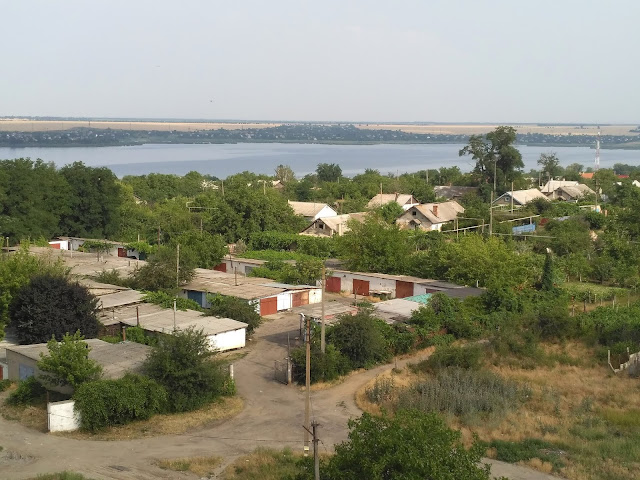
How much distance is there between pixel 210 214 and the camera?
36312 mm

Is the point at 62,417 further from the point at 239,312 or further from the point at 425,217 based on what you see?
the point at 425,217

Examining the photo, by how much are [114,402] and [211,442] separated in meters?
1.92

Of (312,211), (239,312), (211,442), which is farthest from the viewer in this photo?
(312,211)

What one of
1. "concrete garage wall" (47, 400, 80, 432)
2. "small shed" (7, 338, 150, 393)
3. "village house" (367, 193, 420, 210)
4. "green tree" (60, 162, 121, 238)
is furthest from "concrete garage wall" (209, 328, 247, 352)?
"village house" (367, 193, 420, 210)

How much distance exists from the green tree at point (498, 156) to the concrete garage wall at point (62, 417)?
42.2m

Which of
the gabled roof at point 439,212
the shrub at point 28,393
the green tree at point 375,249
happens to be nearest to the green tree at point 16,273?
the shrub at point 28,393

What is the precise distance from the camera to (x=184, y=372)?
45.1ft

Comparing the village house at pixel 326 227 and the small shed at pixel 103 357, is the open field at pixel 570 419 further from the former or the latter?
the village house at pixel 326 227

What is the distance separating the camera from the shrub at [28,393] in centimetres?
1428

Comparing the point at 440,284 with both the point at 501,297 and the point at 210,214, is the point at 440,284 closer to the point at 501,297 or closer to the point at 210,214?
the point at 501,297

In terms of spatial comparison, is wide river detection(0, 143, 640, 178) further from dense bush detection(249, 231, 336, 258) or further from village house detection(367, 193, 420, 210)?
dense bush detection(249, 231, 336, 258)

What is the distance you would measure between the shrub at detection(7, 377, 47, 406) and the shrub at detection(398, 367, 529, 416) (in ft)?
22.6

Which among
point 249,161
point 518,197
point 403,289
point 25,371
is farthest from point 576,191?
point 249,161

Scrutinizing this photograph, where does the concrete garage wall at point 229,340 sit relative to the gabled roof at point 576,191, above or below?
below
